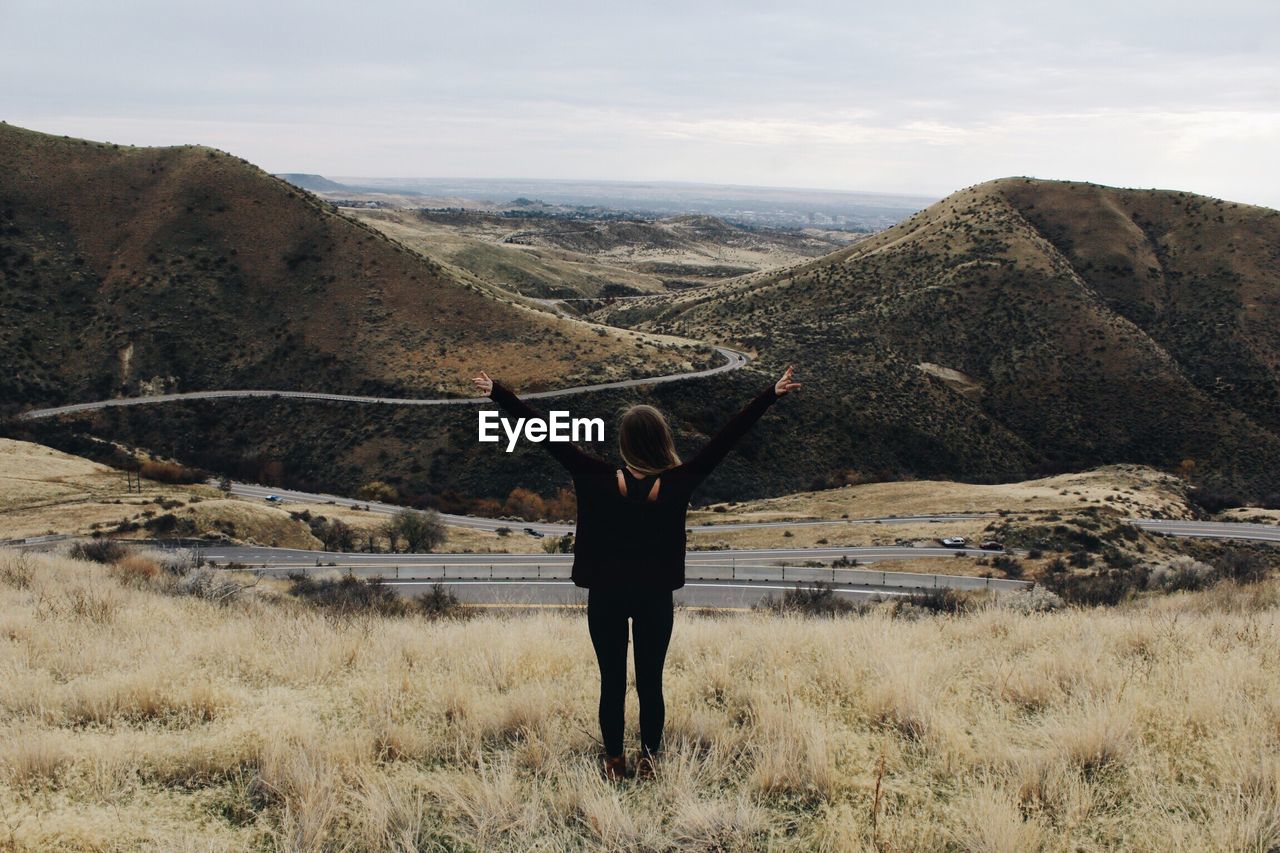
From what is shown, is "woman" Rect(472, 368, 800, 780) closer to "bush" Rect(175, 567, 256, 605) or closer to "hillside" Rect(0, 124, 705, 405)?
"bush" Rect(175, 567, 256, 605)

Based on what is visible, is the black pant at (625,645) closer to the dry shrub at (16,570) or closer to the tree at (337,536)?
the dry shrub at (16,570)

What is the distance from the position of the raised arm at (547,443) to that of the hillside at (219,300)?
5874 cm

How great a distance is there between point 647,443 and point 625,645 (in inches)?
43.4

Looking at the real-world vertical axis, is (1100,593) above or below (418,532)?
above

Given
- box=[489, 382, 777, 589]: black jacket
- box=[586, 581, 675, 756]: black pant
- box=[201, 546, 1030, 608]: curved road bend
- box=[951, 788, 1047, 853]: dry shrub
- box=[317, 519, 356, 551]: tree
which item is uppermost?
box=[489, 382, 777, 589]: black jacket

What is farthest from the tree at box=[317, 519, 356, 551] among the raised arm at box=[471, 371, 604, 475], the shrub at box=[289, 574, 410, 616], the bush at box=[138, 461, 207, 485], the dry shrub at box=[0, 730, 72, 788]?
the raised arm at box=[471, 371, 604, 475]

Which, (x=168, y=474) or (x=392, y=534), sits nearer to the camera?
(x=392, y=534)

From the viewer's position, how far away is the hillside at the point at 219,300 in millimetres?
62656

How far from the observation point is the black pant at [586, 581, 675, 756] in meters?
3.98

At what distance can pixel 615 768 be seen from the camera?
→ 4211 mm

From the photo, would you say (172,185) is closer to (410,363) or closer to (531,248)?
(410,363)

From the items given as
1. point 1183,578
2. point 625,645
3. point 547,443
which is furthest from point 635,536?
point 1183,578

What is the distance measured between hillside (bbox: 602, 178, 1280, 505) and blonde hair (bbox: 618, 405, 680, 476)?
65481mm

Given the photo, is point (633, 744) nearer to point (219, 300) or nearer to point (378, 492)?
point (378, 492)
